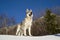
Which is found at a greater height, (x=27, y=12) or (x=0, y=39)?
(x=27, y=12)

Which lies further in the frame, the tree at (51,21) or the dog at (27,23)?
the tree at (51,21)

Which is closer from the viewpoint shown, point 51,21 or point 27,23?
point 27,23

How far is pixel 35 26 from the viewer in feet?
95.4

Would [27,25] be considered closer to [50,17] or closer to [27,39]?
[27,39]

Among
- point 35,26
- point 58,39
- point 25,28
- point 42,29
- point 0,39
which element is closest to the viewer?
point 0,39

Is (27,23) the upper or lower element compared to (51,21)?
lower

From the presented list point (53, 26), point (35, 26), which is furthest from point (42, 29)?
point (53, 26)

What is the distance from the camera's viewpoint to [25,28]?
42.7 ft

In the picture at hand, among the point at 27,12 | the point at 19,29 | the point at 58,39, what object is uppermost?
the point at 27,12

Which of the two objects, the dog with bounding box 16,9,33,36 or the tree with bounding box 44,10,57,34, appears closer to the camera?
the dog with bounding box 16,9,33,36

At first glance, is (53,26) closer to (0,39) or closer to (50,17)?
(50,17)

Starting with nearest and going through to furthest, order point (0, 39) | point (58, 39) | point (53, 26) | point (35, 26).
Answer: point (0, 39), point (58, 39), point (53, 26), point (35, 26)

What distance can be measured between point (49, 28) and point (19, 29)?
35.6 ft

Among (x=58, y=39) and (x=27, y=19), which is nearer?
(x=58, y=39)
